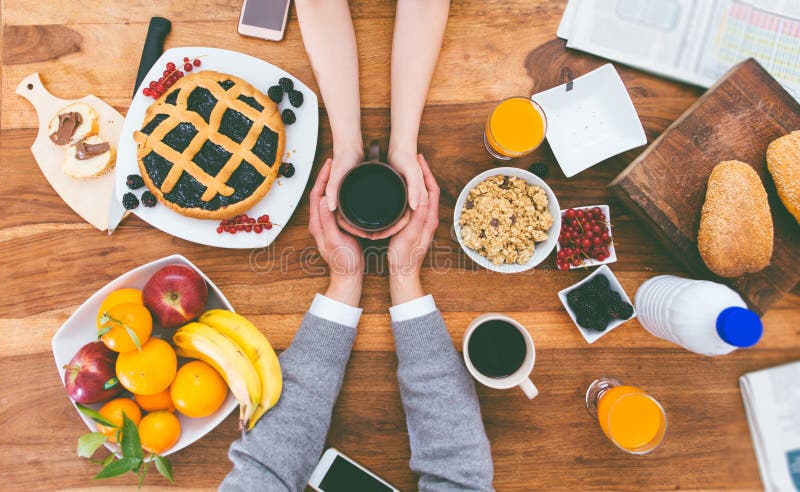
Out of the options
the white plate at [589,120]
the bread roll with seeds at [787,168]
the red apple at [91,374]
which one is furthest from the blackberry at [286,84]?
the bread roll with seeds at [787,168]

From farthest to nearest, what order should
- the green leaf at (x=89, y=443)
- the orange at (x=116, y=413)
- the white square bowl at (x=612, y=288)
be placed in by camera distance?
1. the white square bowl at (x=612, y=288)
2. the orange at (x=116, y=413)
3. the green leaf at (x=89, y=443)

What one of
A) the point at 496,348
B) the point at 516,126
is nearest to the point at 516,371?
the point at 496,348

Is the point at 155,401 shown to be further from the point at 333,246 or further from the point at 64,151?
the point at 64,151

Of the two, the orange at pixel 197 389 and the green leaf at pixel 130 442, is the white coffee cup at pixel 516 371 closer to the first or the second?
the orange at pixel 197 389

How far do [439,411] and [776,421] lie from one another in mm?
802

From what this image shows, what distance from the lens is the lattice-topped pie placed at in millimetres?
936

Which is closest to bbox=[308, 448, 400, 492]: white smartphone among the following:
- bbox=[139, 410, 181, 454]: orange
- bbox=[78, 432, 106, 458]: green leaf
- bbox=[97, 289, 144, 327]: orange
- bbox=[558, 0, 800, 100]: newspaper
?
bbox=[139, 410, 181, 454]: orange

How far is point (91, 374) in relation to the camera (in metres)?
0.83

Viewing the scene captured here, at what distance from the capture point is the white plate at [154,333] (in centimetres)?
88

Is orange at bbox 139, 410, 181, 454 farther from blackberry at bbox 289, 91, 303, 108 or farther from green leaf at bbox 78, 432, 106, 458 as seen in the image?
blackberry at bbox 289, 91, 303, 108

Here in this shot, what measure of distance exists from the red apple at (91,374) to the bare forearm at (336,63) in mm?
626

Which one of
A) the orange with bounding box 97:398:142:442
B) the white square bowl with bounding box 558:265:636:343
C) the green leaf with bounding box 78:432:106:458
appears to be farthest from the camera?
the white square bowl with bounding box 558:265:636:343

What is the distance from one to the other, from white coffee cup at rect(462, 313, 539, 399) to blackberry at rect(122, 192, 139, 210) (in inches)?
31.0

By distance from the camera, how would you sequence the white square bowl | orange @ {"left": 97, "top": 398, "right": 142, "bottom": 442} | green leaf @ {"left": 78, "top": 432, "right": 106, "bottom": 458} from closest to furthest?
green leaf @ {"left": 78, "top": 432, "right": 106, "bottom": 458}
orange @ {"left": 97, "top": 398, "right": 142, "bottom": 442}
the white square bowl
